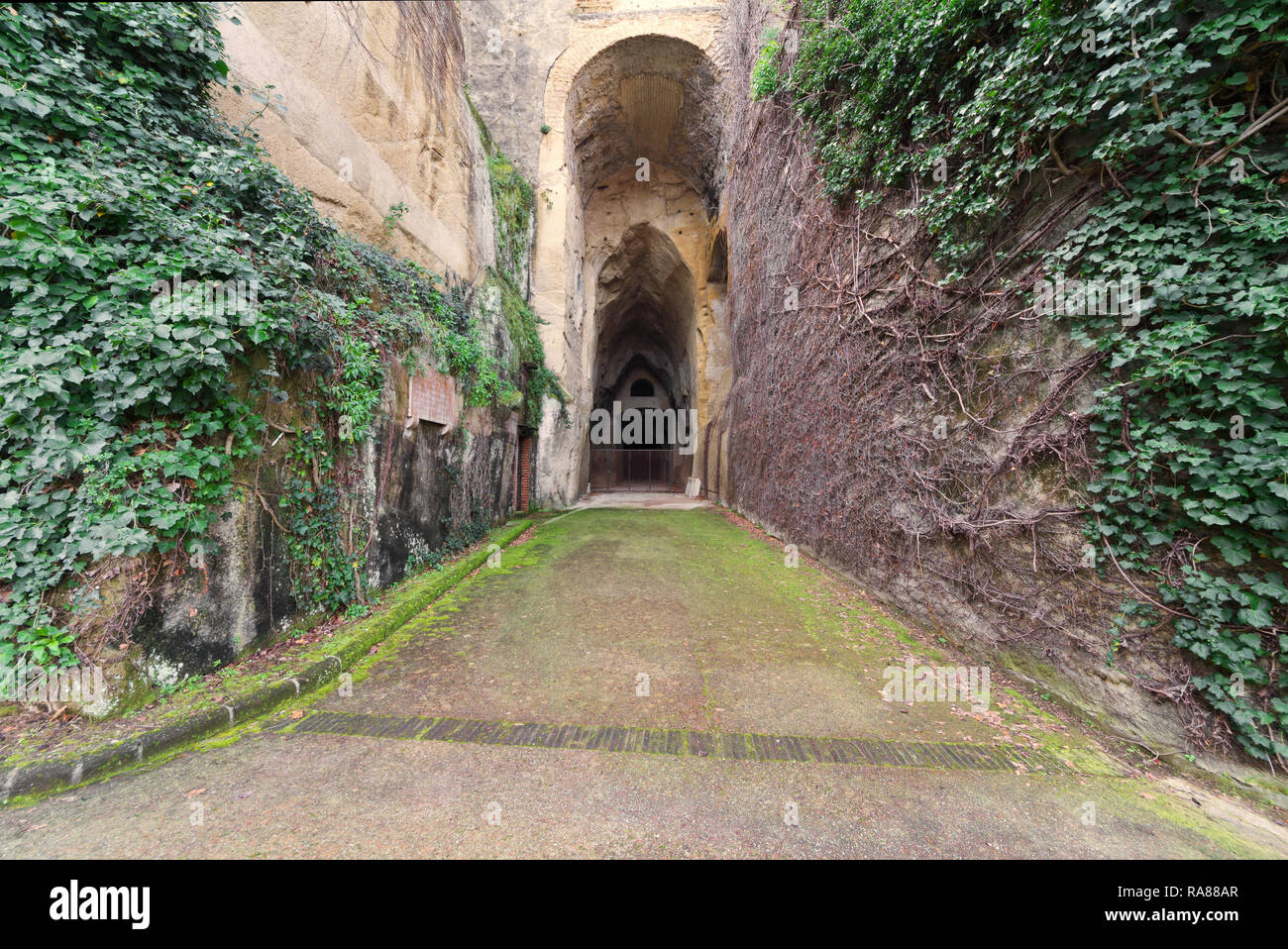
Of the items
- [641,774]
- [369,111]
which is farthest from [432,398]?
[641,774]

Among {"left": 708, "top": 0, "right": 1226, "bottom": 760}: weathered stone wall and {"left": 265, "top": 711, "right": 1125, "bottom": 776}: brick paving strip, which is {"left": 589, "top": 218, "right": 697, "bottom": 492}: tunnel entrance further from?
{"left": 265, "top": 711, "right": 1125, "bottom": 776}: brick paving strip

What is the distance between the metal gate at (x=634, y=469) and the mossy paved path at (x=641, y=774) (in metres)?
18.7

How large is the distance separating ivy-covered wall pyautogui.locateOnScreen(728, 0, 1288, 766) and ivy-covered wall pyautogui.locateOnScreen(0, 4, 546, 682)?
5326 mm

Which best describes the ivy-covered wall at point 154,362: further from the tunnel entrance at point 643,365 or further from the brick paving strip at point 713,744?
the tunnel entrance at point 643,365

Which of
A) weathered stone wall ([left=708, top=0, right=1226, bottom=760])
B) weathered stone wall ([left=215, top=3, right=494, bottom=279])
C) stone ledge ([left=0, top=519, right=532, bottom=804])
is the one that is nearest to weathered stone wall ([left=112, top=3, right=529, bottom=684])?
weathered stone wall ([left=215, top=3, right=494, bottom=279])

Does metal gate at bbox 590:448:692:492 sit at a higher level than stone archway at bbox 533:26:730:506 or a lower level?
lower

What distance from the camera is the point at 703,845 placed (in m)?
1.83

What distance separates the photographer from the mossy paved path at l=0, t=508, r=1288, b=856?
1880mm

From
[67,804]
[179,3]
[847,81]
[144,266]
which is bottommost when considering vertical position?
[67,804]

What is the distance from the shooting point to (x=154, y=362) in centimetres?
258

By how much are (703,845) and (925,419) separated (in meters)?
3.97

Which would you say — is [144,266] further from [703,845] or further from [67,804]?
[703,845]

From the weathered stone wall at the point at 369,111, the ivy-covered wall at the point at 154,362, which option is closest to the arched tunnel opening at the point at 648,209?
the weathered stone wall at the point at 369,111

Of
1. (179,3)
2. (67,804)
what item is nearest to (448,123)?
(179,3)
